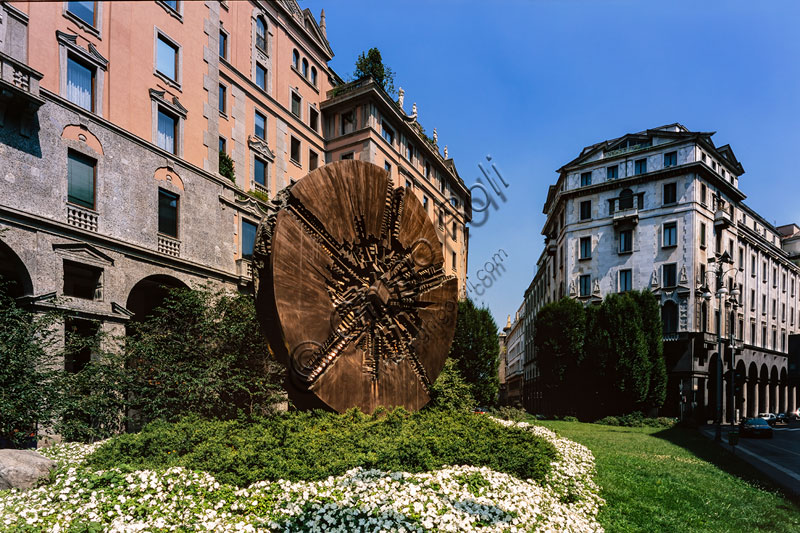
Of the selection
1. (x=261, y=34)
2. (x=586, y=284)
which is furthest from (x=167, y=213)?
(x=586, y=284)

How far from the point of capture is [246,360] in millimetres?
14258

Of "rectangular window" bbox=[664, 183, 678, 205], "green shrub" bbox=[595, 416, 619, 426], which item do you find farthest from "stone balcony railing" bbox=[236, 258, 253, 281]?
"rectangular window" bbox=[664, 183, 678, 205]

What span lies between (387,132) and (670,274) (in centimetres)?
2503

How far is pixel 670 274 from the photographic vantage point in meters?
39.0

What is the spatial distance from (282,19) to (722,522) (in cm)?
3096

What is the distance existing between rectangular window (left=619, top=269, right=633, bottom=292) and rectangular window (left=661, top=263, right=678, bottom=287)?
8.43ft

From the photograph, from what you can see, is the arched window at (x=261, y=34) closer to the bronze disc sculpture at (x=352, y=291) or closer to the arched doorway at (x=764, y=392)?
the bronze disc sculpture at (x=352, y=291)

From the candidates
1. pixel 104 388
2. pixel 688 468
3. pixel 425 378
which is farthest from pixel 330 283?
pixel 688 468

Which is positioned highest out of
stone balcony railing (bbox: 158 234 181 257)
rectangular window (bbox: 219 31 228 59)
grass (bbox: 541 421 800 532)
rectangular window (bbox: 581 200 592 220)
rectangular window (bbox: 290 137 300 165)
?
rectangular window (bbox: 219 31 228 59)

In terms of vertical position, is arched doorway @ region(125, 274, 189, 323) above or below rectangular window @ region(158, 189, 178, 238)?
below

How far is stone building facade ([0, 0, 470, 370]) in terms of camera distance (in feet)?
47.0

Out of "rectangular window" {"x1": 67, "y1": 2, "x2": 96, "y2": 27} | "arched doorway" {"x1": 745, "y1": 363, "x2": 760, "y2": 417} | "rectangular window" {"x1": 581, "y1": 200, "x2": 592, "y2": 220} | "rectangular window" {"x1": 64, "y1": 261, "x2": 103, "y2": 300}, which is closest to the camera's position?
"rectangular window" {"x1": 64, "y1": 261, "x2": 103, "y2": 300}

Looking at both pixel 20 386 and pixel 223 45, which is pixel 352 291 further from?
pixel 223 45

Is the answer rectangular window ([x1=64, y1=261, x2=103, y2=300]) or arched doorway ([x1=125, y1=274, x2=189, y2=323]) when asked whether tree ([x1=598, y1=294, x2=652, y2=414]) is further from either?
rectangular window ([x1=64, y1=261, x2=103, y2=300])
